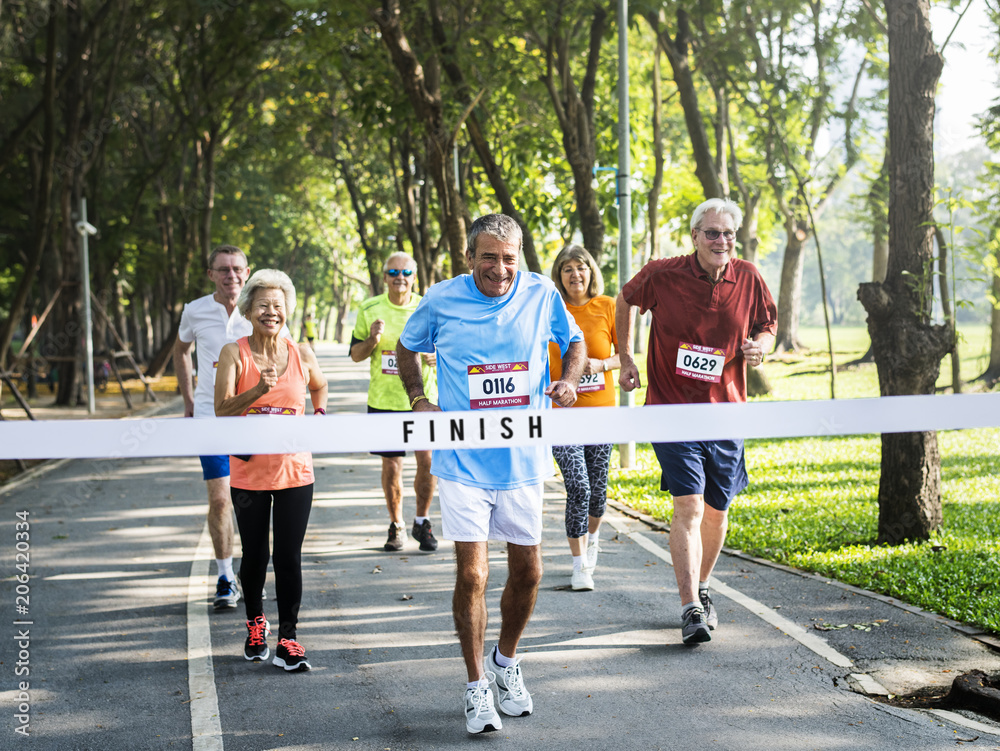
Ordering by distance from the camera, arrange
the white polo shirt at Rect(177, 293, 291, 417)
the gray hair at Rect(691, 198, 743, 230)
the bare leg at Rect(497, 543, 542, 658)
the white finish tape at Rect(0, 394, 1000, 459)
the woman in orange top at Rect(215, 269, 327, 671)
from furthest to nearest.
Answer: the white polo shirt at Rect(177, 293, 291, 417) → the gray hair at Rect(691, 198, 743, 230) → the woman in orange top at Rect(215, 269, 327, 671) → the bare leg at Rect(497, 543, 542, 658) → the white finish tape at Rect(0, 394, 1000, 459)

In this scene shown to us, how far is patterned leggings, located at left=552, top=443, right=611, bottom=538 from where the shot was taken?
635cm

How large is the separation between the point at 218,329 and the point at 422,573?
2.17 meters

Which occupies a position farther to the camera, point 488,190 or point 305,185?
point 305,185

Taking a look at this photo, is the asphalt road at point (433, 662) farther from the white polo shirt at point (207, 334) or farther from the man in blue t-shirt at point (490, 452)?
the white polo shirt at point (207, 334)

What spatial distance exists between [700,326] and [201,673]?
3.07 metres

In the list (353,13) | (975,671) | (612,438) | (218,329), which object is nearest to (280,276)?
(218,329)

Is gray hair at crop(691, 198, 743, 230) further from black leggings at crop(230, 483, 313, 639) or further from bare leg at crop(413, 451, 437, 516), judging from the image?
bare leg at crop(413, 451, 437, 516)

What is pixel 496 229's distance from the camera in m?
4.43

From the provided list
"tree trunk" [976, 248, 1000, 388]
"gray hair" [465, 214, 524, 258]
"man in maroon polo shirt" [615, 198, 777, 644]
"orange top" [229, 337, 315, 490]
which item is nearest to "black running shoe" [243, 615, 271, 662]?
"orange top" [229, 337, 315, 490]

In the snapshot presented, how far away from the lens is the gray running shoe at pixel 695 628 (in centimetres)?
549

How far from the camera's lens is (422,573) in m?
7.23

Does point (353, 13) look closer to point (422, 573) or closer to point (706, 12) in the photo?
point (706, 12)

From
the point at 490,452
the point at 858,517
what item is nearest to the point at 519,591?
the point at 490,452

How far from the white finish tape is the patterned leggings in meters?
2.02
